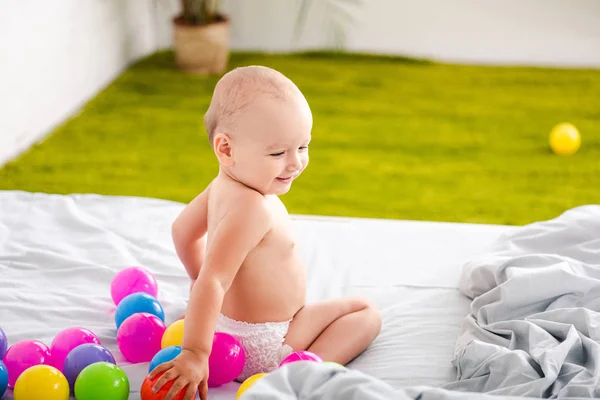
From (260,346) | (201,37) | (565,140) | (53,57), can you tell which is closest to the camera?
(260,346)

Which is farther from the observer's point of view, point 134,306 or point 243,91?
point 134,306

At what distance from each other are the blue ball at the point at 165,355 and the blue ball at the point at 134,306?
0.69 ft

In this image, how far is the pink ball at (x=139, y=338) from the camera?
1434 millimetres

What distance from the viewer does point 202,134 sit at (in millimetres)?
3137

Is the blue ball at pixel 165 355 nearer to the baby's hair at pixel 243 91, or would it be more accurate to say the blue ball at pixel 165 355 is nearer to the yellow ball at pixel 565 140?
the baby's hair at pixel 243 91

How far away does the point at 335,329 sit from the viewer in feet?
4.81

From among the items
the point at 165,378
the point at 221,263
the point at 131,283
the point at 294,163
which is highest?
the point at 294,163

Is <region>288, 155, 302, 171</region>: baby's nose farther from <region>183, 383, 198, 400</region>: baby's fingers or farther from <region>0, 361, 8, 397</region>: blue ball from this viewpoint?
<region>0, 361, 8, 397</region>: blue ball

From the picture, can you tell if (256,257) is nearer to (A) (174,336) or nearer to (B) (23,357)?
(A) (174,336)

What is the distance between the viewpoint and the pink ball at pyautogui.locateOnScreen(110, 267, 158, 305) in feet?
5.36

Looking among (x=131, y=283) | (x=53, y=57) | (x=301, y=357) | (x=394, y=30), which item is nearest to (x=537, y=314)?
(x=301, y=357)

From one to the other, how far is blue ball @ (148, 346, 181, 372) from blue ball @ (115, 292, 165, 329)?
0.69ft

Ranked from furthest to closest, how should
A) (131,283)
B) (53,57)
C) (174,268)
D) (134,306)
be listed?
(53,57)
(174,268)
(131,283)
(134,306)

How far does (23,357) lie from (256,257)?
0.43 m
